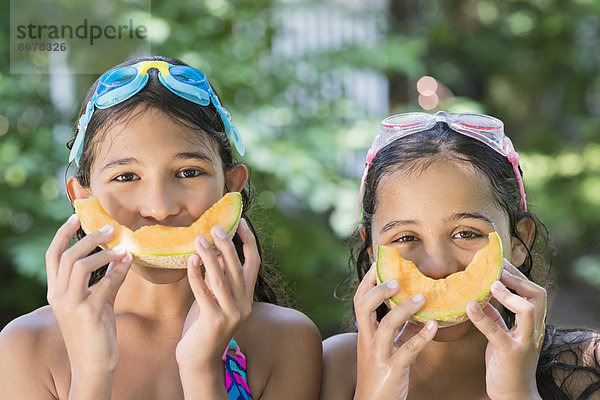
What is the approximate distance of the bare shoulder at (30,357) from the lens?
2.54m

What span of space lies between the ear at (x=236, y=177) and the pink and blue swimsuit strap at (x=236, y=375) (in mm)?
626

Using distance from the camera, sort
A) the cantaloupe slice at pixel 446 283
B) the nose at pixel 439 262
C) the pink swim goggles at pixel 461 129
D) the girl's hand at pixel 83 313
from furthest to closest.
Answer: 1. the pink swim goggles at pixel 461 129
2. the nose at pixel 439 262
3. the cantaloupe slice at pixel 446 283
4. the girl's hand at pixel 83 313

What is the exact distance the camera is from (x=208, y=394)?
239 cm

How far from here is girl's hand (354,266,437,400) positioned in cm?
239

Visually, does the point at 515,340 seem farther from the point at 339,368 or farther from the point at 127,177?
the point at 127,177

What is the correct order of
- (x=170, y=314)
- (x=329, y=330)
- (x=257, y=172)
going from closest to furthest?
(x=170, y=314) → (x=257, y=172) → (x=329, y=330)

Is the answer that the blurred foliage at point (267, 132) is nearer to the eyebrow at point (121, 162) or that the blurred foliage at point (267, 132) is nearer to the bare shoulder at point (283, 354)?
the bare shoulder at point (283, 354)

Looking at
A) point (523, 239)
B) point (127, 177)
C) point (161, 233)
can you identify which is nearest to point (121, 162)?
point (127, 177)

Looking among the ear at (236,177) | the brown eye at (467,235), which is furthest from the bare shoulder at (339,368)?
the ear at (236,177)

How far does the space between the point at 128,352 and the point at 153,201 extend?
0.62m

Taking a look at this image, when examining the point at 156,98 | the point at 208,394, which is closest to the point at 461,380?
the point at 208,394

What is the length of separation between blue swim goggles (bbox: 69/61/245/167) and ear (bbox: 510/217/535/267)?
1342 mm

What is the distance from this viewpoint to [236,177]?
2.99m

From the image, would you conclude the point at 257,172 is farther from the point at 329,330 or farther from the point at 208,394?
the point at 208,394
